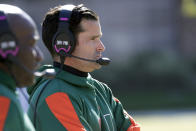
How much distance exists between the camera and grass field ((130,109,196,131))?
12.0 meters

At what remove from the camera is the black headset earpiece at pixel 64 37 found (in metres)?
3.40

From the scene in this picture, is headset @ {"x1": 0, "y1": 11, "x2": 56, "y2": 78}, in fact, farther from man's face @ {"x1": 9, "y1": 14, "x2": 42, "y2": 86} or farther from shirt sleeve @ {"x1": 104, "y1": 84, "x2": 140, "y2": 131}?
shirt sleeve @ {"x1": 104, "y1": 84, "x2": 140, "y2": 131}

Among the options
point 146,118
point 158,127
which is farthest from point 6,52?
point 146,118

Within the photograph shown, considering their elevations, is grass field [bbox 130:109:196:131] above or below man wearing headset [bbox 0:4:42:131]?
below

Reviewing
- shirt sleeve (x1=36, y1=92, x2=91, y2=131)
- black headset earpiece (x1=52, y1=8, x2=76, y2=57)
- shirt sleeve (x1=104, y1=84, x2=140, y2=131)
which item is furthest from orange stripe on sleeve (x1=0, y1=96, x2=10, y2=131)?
shirt sleeve (x1=104, y1=84, x2=140, y2=131)

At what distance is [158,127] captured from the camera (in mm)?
12125

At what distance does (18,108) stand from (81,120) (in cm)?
→ 85

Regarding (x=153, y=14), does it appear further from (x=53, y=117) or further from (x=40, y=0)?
(x=53, y=117)

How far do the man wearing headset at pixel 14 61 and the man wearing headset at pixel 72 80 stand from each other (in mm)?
715

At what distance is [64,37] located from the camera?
3.40m

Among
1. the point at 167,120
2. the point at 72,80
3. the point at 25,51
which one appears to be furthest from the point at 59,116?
the point at 167,120

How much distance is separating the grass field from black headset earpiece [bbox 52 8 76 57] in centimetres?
828

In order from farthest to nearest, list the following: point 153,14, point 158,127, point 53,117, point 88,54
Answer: point 153,14, point 158,127, point 88,54, point 53,117

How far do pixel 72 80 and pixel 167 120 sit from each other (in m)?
10.4
